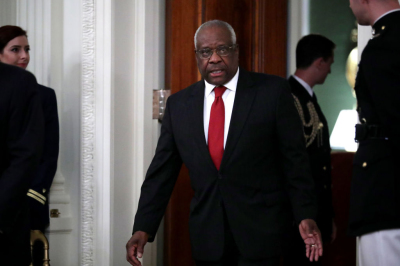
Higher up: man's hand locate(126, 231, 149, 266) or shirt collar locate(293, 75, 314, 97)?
shirt collar locate(293, 75, 314, 97)

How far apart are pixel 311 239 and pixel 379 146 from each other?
1.86 ft

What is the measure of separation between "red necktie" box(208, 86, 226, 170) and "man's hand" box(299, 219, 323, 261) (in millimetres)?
472

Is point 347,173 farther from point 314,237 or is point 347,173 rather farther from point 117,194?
point 314,237

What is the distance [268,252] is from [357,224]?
531mm

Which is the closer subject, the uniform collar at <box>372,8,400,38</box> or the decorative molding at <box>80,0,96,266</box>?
the uniform collar at <box>372,8,400,38</box>

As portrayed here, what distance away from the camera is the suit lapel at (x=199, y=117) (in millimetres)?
2535

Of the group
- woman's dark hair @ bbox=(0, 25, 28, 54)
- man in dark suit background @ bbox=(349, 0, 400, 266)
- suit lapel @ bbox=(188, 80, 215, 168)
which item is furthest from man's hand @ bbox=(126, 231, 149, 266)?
woman's dark hair @ bbox=(0, 25, 28, 54)

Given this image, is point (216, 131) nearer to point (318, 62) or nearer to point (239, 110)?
point (239, 110)

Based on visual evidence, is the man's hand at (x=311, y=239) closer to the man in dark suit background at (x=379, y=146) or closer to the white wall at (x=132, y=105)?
the man in dark suit background at (x=379, y=146)

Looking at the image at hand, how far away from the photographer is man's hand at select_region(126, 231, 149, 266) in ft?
8.17

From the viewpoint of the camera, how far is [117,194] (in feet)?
11.3

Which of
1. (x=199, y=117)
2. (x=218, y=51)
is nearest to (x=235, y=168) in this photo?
(x=199, y=117)

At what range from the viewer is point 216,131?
2.56 meters

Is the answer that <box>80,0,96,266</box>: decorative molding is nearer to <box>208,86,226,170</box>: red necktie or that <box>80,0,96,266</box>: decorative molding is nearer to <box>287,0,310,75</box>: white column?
<box>208,86,226,170</box>: red necktie
